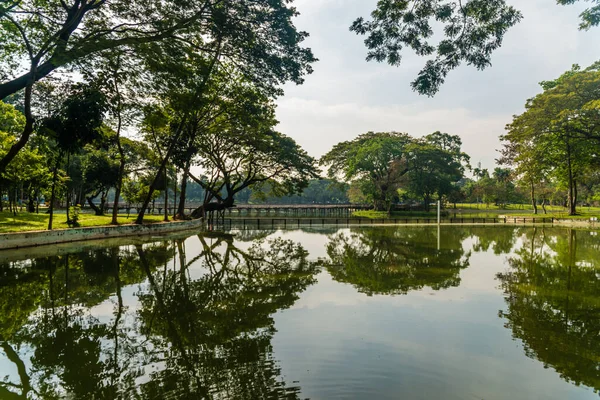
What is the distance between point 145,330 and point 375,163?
41.6 m

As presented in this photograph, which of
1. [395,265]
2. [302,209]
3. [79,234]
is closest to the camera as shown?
[395,265]

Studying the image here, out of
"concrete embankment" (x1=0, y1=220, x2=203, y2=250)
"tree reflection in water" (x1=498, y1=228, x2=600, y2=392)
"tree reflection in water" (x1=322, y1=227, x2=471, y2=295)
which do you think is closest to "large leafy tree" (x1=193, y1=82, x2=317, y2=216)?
"concrete embankment" (x1=0, y1=220, x2=203, y2=250)

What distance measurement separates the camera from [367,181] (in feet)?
159

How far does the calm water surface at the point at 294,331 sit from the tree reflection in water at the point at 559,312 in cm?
3

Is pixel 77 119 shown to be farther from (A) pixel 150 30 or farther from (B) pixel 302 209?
(B) pixel 302 209

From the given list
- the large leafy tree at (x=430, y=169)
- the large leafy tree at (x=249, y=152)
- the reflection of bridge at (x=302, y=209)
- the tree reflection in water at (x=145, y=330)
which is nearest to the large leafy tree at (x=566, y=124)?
the large leafy tree at (x=430, y=169)

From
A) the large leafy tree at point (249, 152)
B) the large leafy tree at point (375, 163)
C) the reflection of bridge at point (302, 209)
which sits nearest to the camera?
the large leafy tree at point (249, 152)

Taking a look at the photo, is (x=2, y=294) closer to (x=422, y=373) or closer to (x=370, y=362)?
(x=370, y=362)

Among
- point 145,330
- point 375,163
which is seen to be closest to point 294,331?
point 145,330

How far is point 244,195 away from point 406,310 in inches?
3629

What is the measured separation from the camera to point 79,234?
1670 cm

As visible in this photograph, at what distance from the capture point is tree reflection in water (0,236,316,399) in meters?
3.91

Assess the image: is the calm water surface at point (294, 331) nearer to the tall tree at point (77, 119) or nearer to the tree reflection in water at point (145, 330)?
the tree reflection in water at point (145, 330)

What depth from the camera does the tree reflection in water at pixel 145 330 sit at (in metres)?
3.91
